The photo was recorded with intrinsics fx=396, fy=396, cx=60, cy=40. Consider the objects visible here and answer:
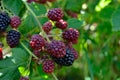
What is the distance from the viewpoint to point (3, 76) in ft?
5.26

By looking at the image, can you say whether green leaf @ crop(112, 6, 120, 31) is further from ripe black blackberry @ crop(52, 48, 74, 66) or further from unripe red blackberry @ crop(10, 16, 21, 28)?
unripe red blackberry @ crop(10, 16, 21, 28)

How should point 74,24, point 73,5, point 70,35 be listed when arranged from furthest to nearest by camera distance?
point 73,5
point 74,24
point 70,35

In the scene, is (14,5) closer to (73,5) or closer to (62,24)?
(62,24)

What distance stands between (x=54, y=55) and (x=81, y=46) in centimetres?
121

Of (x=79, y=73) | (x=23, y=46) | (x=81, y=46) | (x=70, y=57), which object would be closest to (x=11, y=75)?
(x=23, y=46)

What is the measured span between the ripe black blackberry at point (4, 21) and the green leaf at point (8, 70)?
137 millimetres

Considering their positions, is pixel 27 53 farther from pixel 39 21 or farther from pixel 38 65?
pixel 39 21

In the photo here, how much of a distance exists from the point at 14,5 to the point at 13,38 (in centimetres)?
28

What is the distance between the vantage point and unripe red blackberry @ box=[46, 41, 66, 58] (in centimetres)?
156

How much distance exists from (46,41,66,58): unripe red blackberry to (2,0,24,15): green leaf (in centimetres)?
33

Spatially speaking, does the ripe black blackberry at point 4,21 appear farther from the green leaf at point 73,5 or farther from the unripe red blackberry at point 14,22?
the green leaf at point 73,5

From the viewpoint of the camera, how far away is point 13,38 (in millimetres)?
1630

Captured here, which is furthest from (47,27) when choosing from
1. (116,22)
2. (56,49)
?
(116,22)

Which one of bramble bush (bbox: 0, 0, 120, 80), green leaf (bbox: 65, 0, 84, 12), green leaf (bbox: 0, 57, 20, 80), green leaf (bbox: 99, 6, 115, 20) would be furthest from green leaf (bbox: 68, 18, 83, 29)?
green leaf (bbox: 99, 6, 115, 20)
